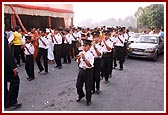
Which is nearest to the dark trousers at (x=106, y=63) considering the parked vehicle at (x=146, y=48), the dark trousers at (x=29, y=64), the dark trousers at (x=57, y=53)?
the dark trousers at (x=29, y=64)

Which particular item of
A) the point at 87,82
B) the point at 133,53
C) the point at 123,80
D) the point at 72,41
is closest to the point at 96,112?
the point at 87,82

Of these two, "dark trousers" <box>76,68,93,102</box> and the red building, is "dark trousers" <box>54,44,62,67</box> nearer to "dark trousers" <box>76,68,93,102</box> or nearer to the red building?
the red building

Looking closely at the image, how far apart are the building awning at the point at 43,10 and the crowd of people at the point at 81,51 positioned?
222cm

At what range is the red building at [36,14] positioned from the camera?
11070 mm

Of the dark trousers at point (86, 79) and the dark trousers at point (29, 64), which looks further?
the dark trousers at point (29, 64)

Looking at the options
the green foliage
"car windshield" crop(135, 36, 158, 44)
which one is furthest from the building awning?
the green foliage

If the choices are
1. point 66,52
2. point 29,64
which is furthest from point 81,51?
point 66,52

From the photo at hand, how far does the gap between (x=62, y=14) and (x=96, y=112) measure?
11.0 meters

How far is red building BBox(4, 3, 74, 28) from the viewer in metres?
11.1

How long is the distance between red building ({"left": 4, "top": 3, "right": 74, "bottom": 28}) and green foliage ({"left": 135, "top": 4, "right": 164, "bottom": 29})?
13.5 m

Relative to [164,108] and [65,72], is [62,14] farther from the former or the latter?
[164,108]

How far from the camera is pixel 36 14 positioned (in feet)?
41.0

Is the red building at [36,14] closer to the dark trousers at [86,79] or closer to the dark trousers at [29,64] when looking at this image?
the dark trousers at [29,64]

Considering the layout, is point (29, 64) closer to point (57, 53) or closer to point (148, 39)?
point (57, 53)
